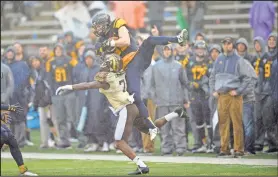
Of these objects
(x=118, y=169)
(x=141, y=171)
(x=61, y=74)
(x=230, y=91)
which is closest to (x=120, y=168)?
(x=118, y=169)

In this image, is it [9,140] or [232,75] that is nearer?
[9,140]

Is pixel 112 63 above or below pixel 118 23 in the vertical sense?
below

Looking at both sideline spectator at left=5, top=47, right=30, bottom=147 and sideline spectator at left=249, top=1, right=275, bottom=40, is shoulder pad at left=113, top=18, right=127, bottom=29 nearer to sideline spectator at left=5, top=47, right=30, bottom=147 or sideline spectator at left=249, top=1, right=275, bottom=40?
sideline spectator at left=5, top=47, right=30, bottom=147

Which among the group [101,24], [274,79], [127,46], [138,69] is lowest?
[274,79]

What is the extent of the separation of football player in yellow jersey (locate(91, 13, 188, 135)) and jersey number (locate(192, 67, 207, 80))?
15.1ft

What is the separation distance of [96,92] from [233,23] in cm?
942

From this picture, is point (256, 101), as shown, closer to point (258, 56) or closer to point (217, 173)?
point (258, 56)

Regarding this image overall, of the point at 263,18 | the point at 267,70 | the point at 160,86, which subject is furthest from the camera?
the point at 263,18

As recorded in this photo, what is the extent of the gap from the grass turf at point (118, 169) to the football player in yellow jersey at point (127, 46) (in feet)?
Answer: 3.27

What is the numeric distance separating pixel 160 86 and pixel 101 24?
4923 mm

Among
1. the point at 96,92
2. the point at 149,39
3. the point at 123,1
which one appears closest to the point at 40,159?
the point at 96,92

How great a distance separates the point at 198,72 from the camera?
21.0 meters

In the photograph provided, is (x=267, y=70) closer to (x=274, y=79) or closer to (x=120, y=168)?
(x=274, y=79)

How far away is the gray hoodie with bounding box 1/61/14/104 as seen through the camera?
72.5 ft
